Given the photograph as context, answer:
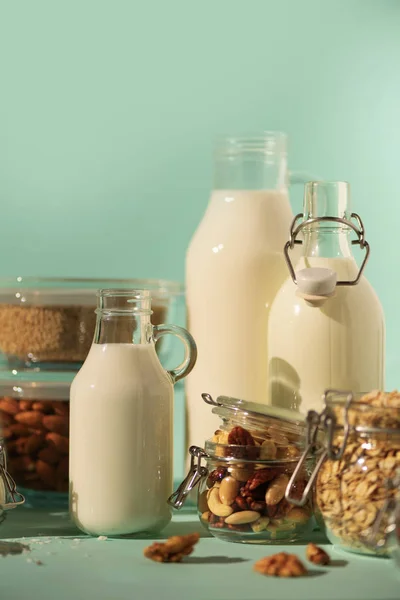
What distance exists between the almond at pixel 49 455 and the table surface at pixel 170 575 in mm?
128

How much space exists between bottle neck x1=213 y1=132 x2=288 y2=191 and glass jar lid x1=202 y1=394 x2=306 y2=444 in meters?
0.28

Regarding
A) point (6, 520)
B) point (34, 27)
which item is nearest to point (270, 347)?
point (6, 520)

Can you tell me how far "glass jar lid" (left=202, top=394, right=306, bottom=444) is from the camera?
0.90 m

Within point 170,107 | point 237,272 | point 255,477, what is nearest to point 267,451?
point 255,477

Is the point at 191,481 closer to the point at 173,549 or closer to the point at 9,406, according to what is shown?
the point at 173,549

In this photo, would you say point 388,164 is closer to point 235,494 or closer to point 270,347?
point 270,347

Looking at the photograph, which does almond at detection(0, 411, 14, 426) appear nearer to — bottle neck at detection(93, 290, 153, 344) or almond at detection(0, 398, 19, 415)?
almond at detection(0, 398, 19, 415)

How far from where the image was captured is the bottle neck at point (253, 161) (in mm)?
1093

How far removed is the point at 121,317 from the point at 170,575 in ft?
0.88

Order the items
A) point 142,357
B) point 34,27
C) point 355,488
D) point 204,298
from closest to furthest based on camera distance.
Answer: point 355,488 → point 142,357 → point 204,298 → point 34,27

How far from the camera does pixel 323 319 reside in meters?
0.99

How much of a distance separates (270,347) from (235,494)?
19 centimetres

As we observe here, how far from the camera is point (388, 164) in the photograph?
1466mm

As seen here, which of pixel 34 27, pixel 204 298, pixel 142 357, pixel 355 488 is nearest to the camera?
pixel 355 488
